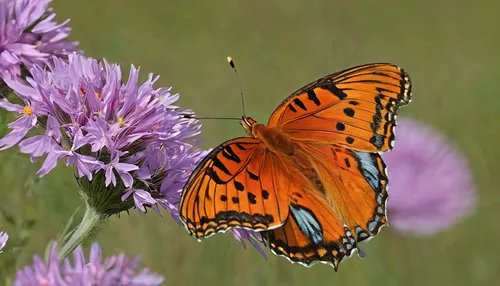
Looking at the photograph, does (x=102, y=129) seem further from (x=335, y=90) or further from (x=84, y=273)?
(x=335, y=90)

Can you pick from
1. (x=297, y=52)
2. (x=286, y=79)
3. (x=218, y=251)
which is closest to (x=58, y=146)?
(x=218, y=251)

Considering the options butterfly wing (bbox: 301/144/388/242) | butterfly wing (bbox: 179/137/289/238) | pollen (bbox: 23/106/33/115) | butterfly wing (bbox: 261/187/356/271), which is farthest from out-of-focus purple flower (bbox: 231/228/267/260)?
pollen (bbox: 23/106/33/115)

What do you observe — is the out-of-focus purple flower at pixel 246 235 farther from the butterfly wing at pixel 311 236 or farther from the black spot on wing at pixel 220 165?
the black spot on wing at pixel 220 165

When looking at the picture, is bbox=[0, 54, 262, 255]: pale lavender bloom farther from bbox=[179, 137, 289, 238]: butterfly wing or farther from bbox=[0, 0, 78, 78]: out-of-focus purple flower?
bbox=[0, 0, 78, 78]: out-of-focus purple flower

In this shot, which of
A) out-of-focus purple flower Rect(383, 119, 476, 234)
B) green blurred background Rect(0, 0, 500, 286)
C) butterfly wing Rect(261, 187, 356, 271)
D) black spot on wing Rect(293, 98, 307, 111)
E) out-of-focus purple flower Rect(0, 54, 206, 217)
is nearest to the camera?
out-of-focus purple flower Rect(0, 54, 206, 217)

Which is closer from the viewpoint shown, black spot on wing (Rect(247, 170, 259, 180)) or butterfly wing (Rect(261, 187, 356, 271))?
black spot on wing (Rect(247, 170, 259, 180))

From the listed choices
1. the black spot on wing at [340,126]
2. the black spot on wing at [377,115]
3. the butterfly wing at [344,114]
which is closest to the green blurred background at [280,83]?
the butterfly wing at [344,114]
